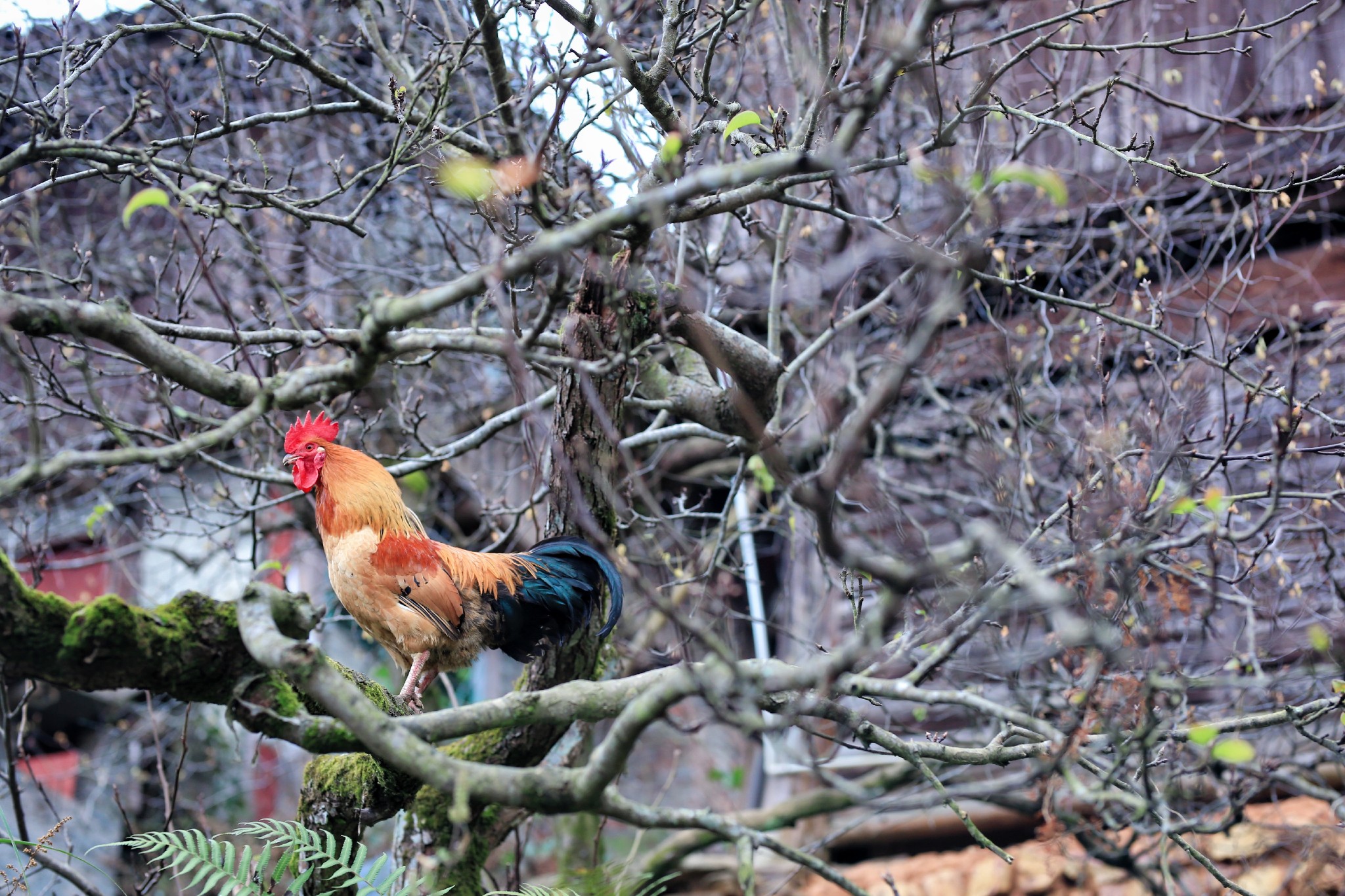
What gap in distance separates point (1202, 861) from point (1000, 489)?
5.66 ft

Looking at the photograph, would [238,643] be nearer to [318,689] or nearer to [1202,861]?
[318,689]

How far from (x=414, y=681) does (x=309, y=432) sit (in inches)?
43.9

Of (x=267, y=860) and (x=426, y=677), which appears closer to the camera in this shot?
(x=267, y=860)

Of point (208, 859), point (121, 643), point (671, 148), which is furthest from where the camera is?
point (208, 859)

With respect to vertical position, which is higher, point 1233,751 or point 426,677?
point 426,677

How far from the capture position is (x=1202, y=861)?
3.25 meters

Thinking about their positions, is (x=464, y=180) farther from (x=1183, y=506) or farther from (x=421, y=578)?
(x=1183, y=506)

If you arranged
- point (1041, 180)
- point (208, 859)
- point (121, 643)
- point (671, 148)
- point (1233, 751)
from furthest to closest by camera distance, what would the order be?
point (208, 859) < point (121, 643) < point (671, 148) < point (1233, 751) < point (1041, 180)

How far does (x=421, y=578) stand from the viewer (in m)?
3.94

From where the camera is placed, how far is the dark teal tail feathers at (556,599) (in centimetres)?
409

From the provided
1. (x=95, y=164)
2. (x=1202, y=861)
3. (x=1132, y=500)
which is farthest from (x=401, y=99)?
(x=1202, y=861)

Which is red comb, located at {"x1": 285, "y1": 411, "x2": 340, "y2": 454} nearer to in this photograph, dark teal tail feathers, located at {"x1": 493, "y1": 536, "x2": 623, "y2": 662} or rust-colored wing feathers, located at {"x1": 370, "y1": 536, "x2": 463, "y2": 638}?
rust-colored wing feathers, located at {"x1": 370, "y1": 536, "x2": 463, "y2": 638}

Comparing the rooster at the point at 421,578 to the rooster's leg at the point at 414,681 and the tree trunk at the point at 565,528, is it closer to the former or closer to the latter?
the rooster's leg at the point at 414,681

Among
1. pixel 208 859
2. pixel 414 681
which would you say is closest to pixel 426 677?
pixel 414 681
